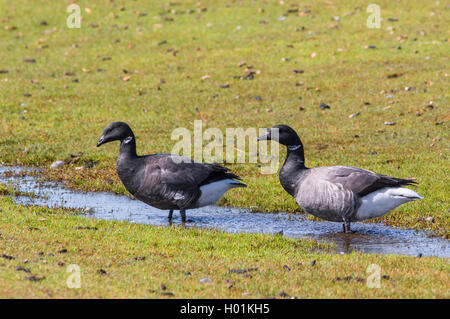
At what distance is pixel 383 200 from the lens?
12.8 metres

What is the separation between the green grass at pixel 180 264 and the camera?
9.02 meters

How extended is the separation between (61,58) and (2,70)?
2.94 meters

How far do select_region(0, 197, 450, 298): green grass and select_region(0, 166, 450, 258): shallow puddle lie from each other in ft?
3.28

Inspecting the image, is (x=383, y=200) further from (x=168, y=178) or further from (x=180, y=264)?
(x=180, y=264)

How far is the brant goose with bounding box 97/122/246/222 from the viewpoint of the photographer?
13.8 meters

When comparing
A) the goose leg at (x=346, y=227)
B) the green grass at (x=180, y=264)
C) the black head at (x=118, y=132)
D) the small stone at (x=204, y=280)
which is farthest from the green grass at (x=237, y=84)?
the small stone at (x=204, y=280)

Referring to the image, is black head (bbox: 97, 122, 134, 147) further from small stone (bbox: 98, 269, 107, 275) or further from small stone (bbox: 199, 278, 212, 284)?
small stone (bbox: 199, 278, 212, 284)

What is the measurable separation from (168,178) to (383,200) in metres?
4.36

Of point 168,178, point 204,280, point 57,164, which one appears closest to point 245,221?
point 168,178

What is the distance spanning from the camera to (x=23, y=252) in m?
10.5

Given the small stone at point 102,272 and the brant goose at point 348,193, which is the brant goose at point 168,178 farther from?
the small stone at point 102,272

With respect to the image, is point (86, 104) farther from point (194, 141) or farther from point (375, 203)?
point (375, 203)
